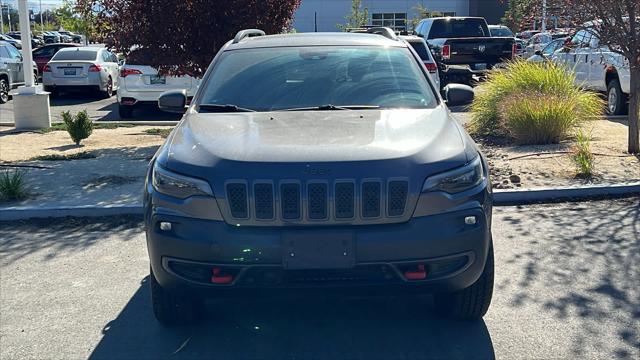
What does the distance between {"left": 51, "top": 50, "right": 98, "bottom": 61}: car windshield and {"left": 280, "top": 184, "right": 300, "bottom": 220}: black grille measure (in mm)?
18126

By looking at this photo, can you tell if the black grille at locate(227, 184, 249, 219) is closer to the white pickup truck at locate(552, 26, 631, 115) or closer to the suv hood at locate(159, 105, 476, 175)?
the suv hood at locate(159, 105, 476, 175)

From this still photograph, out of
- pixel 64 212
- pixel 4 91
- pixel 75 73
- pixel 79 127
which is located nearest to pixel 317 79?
pixel 64 212

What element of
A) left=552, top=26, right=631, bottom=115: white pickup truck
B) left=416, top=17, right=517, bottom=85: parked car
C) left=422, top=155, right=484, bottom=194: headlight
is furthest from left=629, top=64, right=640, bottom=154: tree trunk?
left=416, top=17, right=517, bottom=85: parked car

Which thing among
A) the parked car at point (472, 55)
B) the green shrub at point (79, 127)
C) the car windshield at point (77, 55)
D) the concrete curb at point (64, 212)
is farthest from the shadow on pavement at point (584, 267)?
the car windshield at point (77, 55)

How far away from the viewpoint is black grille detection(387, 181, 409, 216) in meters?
3.75

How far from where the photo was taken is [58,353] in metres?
4.15

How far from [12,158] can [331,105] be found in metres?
6.73

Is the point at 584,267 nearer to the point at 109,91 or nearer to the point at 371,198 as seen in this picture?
the point at 371,198

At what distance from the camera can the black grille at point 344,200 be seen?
3.72 metres

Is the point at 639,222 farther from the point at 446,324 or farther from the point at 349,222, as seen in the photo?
the point at 349,222

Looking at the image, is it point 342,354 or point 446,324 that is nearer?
point 342,354

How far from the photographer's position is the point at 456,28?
21.3m

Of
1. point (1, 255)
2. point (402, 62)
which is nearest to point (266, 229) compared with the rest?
point (402, 62)

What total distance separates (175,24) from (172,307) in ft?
21.8
